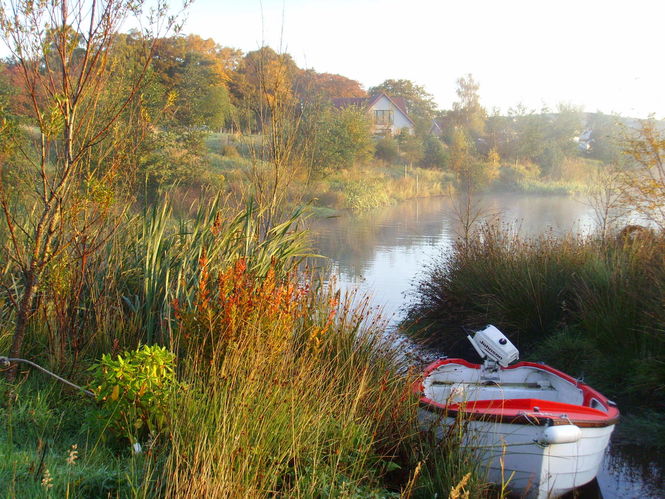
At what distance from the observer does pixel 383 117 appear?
59031 mm

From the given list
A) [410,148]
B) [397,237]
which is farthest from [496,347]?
[410,148]

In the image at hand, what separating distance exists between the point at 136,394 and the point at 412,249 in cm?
1596

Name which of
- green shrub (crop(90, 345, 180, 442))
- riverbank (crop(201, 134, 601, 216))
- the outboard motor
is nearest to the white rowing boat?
the outboard motor

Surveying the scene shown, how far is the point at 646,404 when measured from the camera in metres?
6.89

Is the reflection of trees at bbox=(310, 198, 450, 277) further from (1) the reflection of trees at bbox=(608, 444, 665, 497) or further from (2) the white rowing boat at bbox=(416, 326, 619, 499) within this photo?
(2) the white rowing boat at bbox=(416, 326, 619, 499)

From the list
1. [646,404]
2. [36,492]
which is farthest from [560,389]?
[36,492]

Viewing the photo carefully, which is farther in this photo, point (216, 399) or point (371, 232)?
point (371, 232)

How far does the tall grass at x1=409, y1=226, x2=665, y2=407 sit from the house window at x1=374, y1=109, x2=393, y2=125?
47338 millimetres

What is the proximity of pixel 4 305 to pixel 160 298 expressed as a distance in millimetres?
1451

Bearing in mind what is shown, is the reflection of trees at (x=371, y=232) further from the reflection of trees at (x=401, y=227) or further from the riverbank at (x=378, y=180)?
→ the riverbank at (x=378, y=180)

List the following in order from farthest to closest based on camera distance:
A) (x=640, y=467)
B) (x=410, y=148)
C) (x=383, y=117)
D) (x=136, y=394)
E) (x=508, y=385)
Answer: (x=383, y=117), (x=410, y=148), (x=508, y=385), (x=640, y=467), (x=136, y=394)

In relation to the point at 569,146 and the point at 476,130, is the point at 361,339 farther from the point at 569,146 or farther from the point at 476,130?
the point at 476,130

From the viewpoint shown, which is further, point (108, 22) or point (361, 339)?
point (361, 339)

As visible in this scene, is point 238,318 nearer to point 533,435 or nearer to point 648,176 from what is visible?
point 533,435
